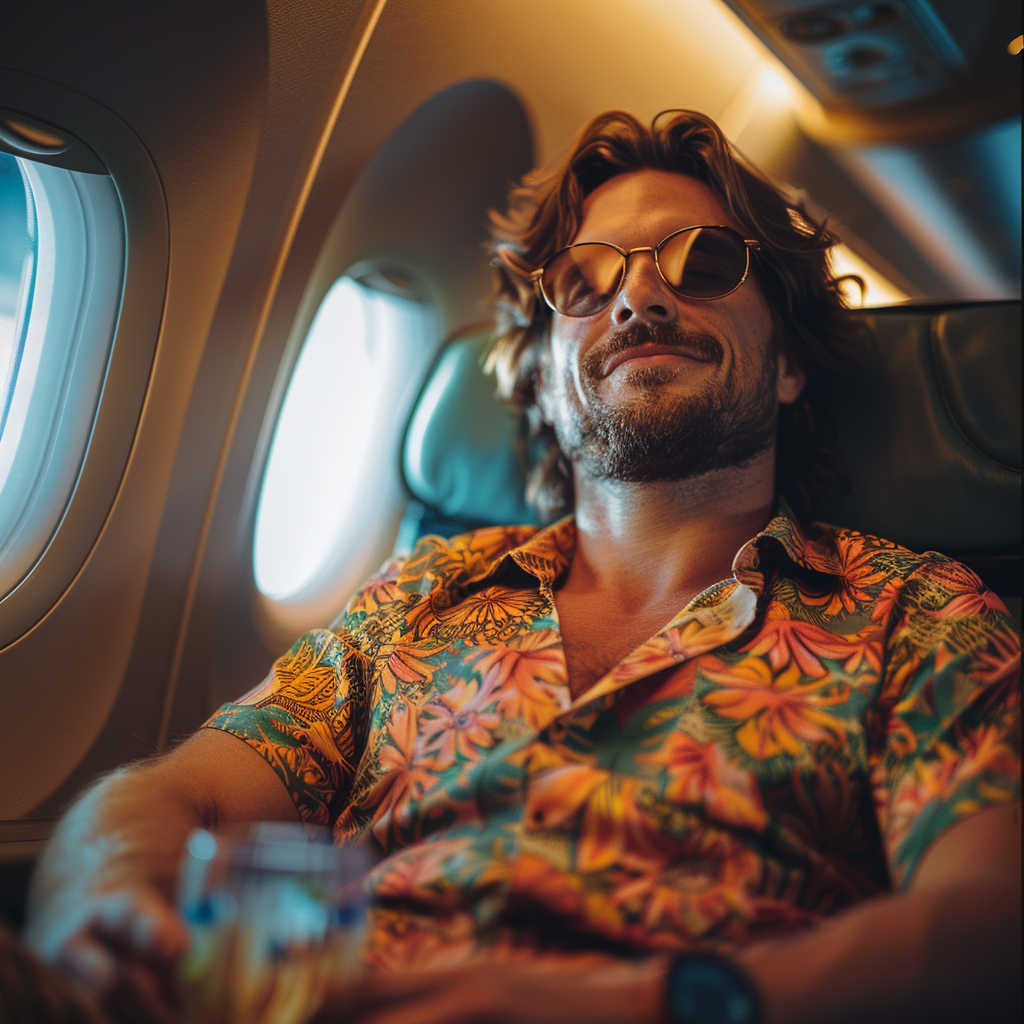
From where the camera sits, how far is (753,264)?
1687mm

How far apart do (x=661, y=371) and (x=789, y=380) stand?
15.7 inches

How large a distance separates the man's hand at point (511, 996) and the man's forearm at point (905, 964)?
11cm

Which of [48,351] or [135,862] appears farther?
[48,351]

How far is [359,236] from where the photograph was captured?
7.07 feet

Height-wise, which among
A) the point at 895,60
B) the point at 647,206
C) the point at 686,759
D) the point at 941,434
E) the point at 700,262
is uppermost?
the point at 895,60

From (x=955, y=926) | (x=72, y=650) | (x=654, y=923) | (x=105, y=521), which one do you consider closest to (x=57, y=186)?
(x=105, y=521)

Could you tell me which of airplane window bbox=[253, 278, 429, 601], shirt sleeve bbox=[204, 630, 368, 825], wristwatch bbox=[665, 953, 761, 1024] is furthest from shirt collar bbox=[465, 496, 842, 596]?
airplane window bbox=[253, 278, 429, 601]

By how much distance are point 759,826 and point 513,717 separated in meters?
0.36

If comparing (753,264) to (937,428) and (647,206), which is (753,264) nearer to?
(647,206)

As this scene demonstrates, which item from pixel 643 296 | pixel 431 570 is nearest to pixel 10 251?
pixel 431 570

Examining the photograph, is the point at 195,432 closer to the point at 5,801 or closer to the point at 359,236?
the point at 359,236

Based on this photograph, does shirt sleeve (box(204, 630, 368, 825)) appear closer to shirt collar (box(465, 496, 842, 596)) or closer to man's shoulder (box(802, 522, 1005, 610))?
shirt collar (box(465, 496, 842, 596))

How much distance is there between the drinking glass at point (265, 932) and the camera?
596 mm

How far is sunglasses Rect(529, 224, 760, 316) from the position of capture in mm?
1560
